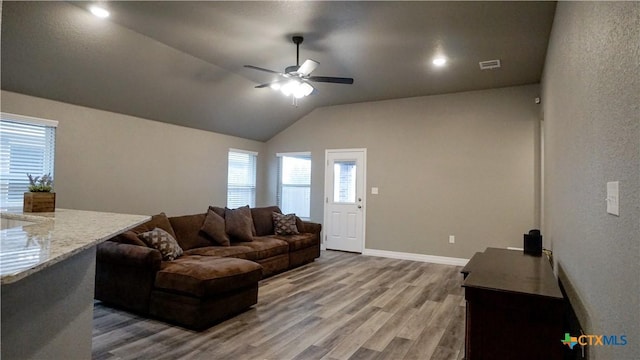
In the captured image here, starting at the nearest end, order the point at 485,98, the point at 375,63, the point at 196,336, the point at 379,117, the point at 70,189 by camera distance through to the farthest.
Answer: the point at 196,336 < the point at 70,189 < the point at 375,63 < the point at 485,98 < the point at 379,117

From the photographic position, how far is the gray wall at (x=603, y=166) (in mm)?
991

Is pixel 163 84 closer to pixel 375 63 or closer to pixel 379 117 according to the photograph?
pixel 375 63

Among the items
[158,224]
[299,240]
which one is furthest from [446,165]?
[158,224]

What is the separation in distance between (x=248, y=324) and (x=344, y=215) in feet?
13.0

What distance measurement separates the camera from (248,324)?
3199mm

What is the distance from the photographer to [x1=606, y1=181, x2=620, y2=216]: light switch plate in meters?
1.13

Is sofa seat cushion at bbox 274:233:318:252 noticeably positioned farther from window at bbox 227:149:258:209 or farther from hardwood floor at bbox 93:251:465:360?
window at bbox 227:149:258:209

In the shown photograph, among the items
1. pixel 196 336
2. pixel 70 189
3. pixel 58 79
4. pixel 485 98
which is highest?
pixel 485 98

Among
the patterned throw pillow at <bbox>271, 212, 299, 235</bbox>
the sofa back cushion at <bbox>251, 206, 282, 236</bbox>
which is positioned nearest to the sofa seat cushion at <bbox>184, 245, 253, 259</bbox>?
the sofa back cushion at <bbox>251, 206, 282, 236</bbox>

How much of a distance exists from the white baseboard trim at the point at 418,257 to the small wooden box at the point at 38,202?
16.9 feet

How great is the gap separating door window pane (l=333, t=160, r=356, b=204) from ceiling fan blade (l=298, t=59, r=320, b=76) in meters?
3.31

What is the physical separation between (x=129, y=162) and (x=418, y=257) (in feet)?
16.3

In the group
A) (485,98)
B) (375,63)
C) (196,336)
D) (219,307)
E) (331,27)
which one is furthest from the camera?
(485,98)

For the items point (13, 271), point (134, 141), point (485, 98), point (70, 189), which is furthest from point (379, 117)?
point (13, 271)
